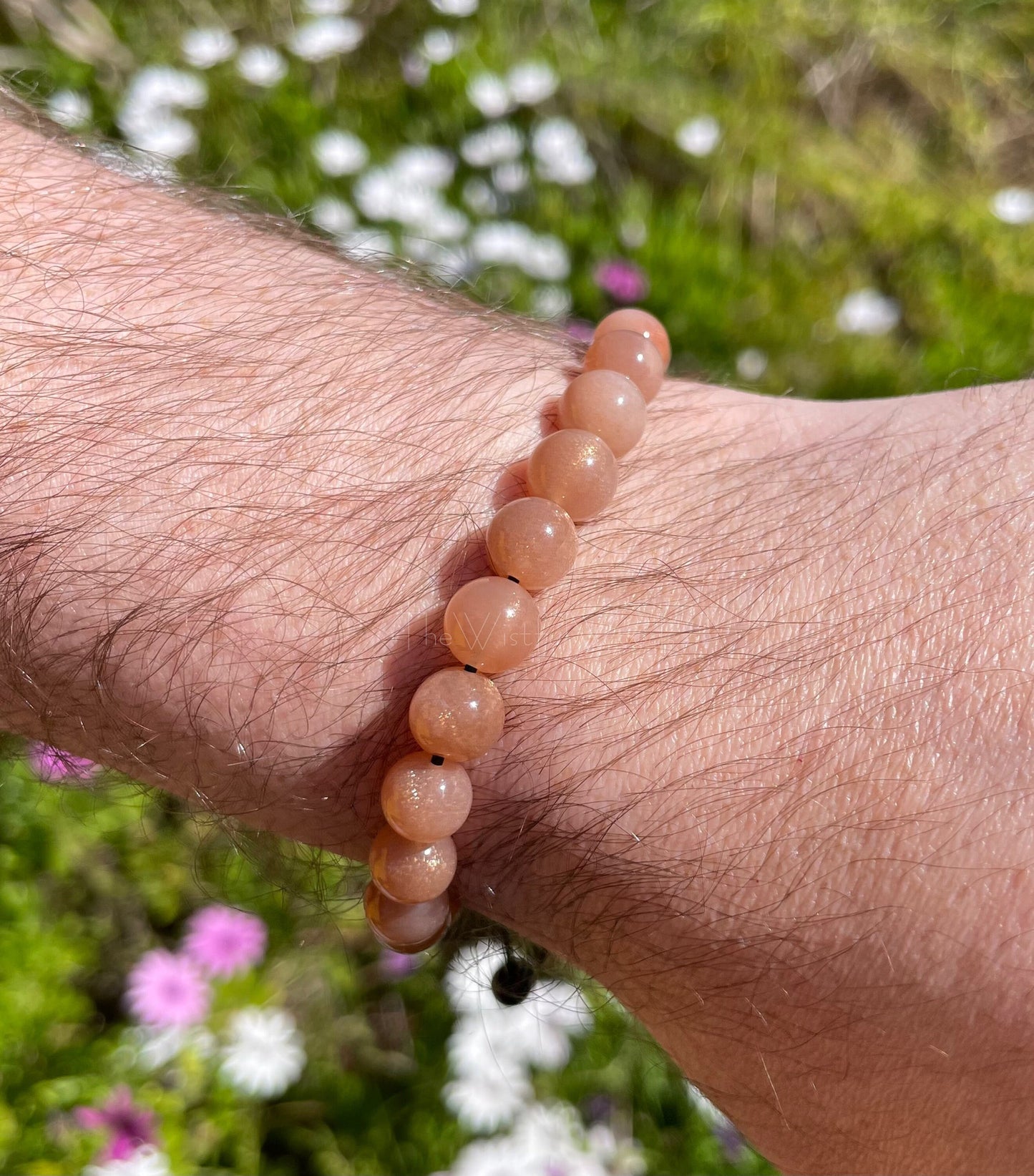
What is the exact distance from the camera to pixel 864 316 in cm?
282

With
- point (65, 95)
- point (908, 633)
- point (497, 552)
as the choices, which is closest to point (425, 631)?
point (497, 552)

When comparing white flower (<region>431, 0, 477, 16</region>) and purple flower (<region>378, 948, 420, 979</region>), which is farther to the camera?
white flower (<region>431, 0, 477, 16</region>)

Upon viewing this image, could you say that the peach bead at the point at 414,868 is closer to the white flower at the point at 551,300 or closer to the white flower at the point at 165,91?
the white flower at the point at 551,300

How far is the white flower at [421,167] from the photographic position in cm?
272

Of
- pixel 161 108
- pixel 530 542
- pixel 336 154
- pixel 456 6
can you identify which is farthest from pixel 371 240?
pixel 530 542

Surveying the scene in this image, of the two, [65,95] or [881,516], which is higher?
[881,516]

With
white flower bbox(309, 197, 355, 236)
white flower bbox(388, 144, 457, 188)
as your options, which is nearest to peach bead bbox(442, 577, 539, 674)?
white flower bbox(309, 197, 355, 236)

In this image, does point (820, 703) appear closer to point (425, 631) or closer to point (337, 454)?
point (425, 631)

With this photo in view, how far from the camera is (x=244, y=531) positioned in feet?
4.16

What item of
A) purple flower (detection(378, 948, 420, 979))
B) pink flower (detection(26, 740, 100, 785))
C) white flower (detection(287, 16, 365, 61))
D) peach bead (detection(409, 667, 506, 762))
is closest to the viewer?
peach bead (detection(409, 667, 506, 762))

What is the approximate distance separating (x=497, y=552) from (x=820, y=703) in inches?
16.4

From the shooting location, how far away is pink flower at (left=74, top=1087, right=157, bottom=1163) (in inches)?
67.1

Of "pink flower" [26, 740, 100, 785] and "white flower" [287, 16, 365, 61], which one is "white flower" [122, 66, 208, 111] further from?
"pink flower" [26, 740, 100, 785]

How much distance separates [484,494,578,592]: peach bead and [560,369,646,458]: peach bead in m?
0.14
